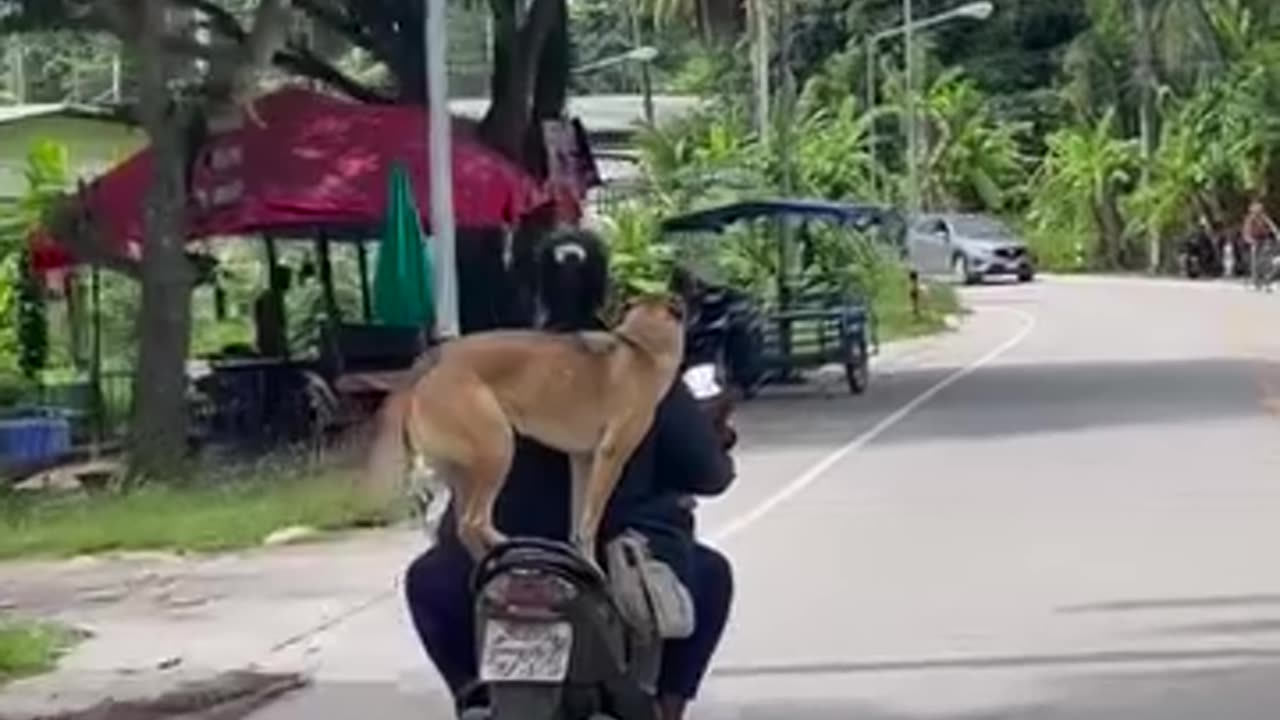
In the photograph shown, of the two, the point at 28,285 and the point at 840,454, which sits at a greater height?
the point at 28,285

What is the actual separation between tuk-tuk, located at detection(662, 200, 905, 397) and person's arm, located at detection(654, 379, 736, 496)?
1827 cm

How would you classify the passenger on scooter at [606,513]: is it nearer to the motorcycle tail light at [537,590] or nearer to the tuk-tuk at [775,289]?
the motorcycle tail light at [537,590]

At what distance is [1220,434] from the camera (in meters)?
25.8

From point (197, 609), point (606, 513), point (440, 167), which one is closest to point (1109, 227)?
point (440, 167)

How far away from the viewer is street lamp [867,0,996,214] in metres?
74.4

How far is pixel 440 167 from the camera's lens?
2223 centimetres

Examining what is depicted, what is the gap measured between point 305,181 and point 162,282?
323 centimetres

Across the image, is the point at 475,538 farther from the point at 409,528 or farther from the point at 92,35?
the point at 92,35

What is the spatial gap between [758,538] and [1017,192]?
2639 inches

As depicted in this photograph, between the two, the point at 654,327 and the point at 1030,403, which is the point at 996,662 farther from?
the point at 1030,403

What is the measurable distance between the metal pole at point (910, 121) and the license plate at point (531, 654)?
64868 mm

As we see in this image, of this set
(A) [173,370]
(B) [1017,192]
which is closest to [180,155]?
(A) [173,370]

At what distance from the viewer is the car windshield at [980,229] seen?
74.1 m

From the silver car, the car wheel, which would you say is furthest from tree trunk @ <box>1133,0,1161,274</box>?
the car wheel
